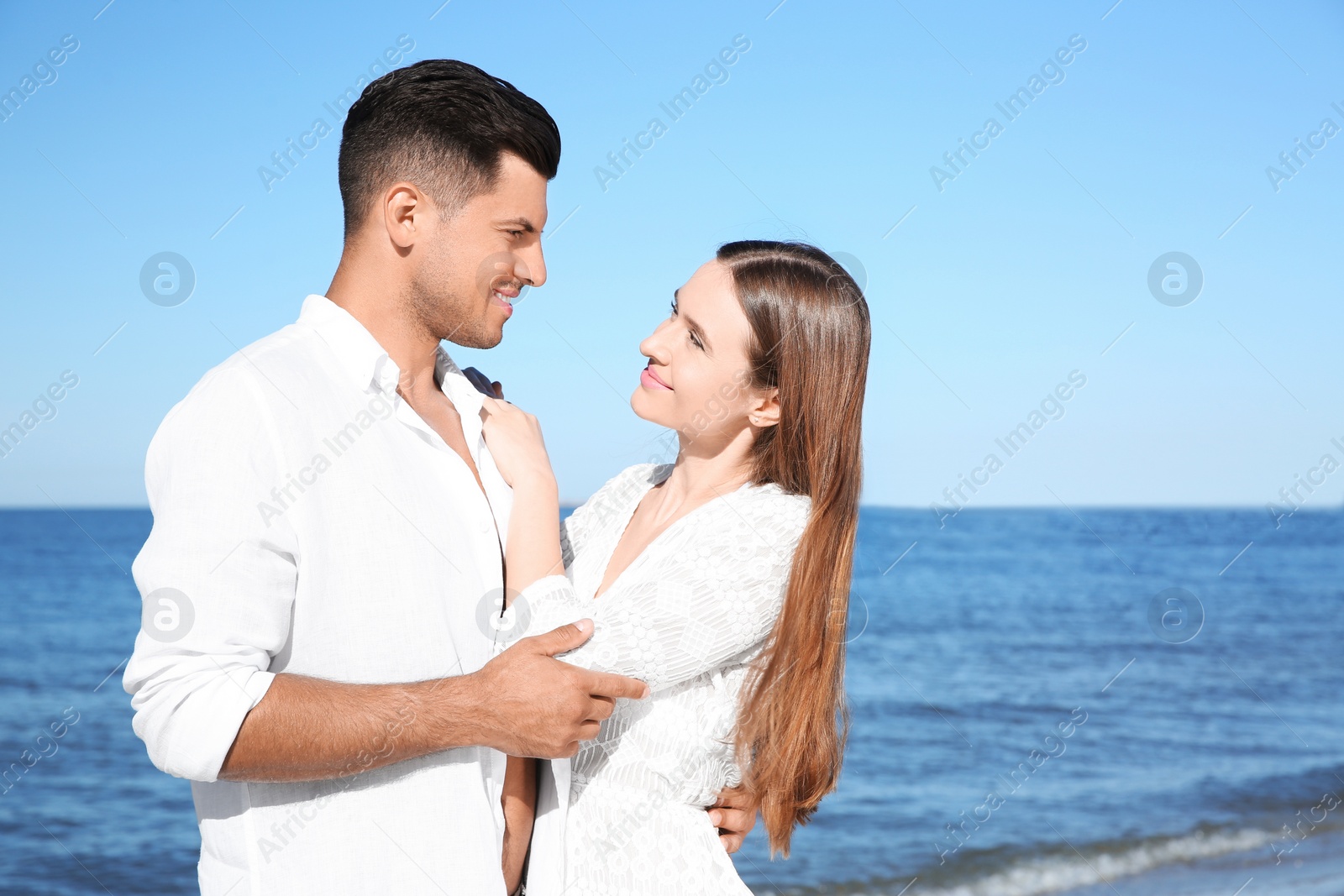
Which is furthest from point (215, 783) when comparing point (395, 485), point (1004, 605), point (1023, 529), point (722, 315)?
point (1023, 529)

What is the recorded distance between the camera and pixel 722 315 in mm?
2662

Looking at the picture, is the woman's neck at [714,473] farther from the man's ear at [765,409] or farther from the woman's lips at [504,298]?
the woman's lips at [504,298]

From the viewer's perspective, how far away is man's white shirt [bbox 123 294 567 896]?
1676 mm

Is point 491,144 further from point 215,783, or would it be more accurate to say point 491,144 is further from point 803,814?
point 803,814

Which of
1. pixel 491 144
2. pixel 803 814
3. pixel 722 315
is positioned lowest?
pixel 803 814

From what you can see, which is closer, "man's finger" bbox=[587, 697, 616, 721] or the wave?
"man's finger" bbox=[587, 697, 616, 721]

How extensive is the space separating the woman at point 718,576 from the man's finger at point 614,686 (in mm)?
41

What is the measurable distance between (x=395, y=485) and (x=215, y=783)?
0.66m

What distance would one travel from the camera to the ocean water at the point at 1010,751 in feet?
24.9

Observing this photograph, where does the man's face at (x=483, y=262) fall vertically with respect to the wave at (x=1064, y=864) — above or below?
above

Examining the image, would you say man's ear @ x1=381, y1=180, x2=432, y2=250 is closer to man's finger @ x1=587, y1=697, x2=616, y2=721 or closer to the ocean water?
man's finger @ x1=587, y1=697, x2=616, y2=721

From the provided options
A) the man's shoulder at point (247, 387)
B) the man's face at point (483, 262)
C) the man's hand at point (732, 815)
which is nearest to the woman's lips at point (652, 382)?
the man's face at point (483, 262)

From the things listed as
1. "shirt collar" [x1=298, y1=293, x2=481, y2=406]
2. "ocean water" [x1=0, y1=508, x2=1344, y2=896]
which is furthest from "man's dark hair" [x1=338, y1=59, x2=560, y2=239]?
"ocean water" [x1=0, y1=508, x2=1344, y2=896]

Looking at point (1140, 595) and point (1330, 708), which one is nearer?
point (1330, 708)
